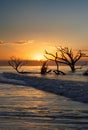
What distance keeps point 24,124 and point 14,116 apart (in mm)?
1009

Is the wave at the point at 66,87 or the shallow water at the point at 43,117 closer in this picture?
the shallow water at the point at 43,117

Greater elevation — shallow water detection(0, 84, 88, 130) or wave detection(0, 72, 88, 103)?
shallow water detection(0, 84, 88, 130)

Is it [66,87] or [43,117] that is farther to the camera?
[66,87]

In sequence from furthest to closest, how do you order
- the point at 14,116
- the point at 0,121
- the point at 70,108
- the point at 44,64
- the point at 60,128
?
the point at 44,64 → the point at 70,108 → the point at 14,116 → the point at 0,121 → the point at 60,128

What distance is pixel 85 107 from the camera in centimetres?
970

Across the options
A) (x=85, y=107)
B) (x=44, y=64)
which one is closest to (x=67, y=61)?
(x=44, y=64)

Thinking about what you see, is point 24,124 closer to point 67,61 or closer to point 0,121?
point 0,121

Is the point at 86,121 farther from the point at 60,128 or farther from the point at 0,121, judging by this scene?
the point at 0,121

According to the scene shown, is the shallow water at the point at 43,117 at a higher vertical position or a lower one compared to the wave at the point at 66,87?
higher

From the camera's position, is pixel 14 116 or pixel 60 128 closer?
pixel 60 128

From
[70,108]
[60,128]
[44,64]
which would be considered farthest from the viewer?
[44,64]

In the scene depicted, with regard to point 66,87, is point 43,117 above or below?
above

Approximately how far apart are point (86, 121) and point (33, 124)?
1229 mm

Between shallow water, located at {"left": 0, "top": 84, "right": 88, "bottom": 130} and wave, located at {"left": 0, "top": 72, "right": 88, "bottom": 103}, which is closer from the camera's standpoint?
shallow water, located at {"left": 0, "top": 84, "right": 88, "bottom": 130}
